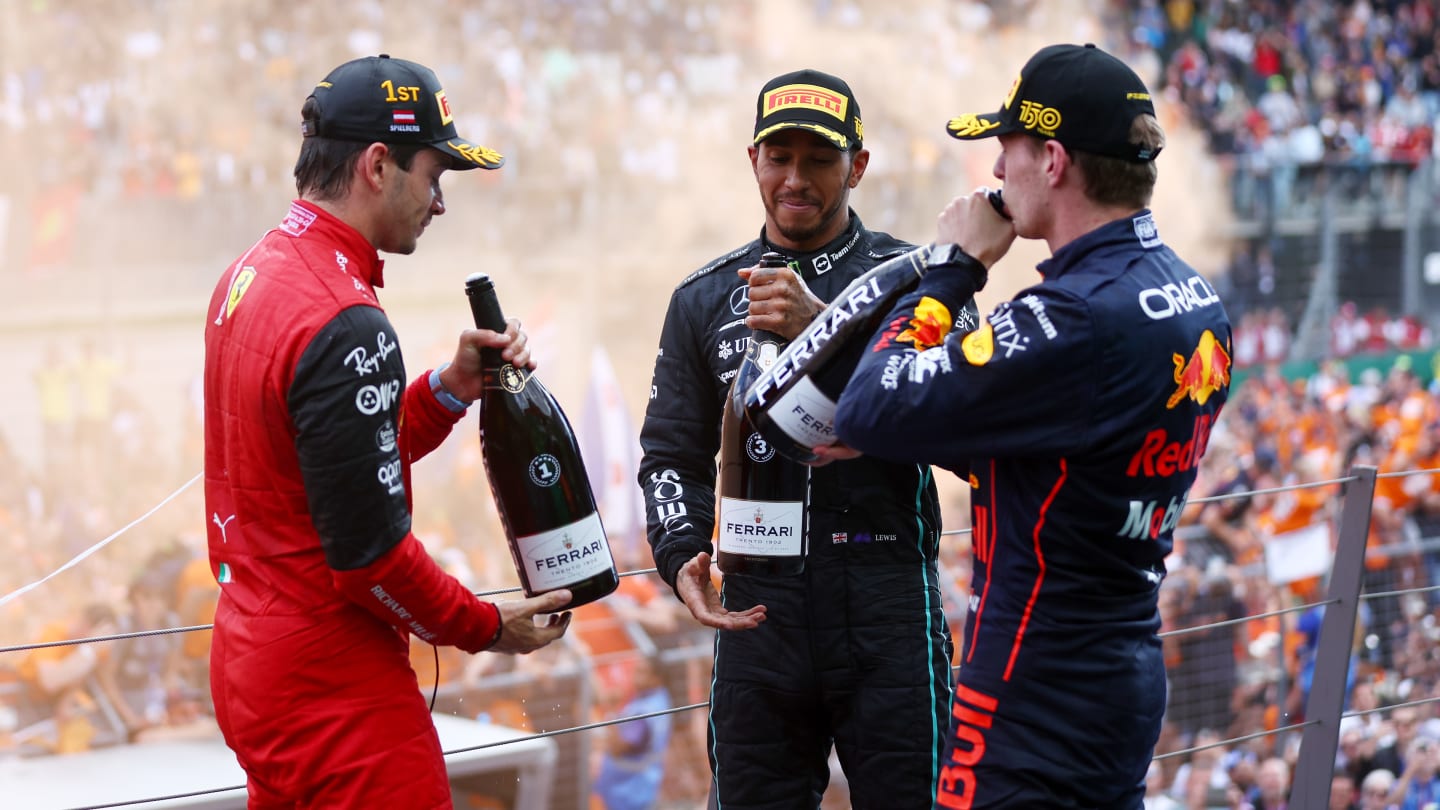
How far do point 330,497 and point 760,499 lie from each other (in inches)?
29.7

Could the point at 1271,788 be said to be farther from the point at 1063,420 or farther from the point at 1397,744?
the point at 1063,420

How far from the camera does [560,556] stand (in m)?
2.27

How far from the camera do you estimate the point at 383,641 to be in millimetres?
2111

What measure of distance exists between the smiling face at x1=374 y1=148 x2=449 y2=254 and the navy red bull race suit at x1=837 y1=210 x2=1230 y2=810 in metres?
0.72

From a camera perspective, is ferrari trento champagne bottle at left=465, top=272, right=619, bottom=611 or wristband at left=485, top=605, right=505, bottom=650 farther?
ferrari trento champagne bottle at left=465, top=272, right=619, bottom=611

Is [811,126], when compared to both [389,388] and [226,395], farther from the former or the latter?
[226,395]

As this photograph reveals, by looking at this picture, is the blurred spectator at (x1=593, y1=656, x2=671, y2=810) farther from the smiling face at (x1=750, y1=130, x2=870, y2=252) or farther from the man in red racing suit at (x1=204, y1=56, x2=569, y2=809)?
the man in red racing suit at (x1=204, y1=56, x2=569, y2=809)

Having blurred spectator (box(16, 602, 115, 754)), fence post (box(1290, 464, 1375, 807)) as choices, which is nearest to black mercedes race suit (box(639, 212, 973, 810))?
fence post (box(1290, 464, 1375, 807))

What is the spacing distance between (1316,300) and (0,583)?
14794 millimetres

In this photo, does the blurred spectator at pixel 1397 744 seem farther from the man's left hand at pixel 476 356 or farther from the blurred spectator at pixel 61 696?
the blurred spectator at pixel 61 696

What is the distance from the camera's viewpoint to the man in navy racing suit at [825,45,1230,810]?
1915mm

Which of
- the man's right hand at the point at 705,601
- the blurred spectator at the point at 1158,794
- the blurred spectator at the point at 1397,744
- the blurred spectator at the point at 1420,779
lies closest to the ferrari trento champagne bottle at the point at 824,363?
the man's right hand at the point at 705,601

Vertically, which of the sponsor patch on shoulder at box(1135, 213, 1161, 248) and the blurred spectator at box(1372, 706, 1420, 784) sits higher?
the sponsor patch on shoulder at box(1135, 213, 1161, 248)

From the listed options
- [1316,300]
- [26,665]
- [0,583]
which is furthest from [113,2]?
[1316,300]
